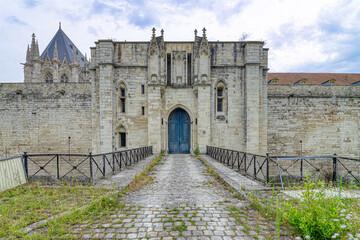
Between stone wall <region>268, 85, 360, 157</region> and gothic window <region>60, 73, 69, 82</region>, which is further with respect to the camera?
gothic window <region>60, 73, 69, 82</region>

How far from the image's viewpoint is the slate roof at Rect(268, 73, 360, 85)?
21.0 m

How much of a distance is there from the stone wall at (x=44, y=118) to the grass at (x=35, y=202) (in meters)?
9.42

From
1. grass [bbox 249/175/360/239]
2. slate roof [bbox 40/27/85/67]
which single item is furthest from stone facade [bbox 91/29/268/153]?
slate roof [bbox 40/27/85/67]

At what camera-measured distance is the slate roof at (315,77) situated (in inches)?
826

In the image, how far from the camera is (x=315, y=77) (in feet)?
70.9

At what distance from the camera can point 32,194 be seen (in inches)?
180

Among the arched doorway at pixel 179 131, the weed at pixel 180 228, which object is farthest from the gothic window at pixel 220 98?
the weed at pixel 180 228

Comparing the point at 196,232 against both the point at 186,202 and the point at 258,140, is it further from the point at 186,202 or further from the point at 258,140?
the point at 258,140

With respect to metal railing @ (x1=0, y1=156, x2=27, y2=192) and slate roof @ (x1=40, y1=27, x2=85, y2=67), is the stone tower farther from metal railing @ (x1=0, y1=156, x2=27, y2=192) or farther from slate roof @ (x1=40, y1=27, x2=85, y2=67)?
metal railing @ (x1=0, y1=156, x2=27, y2=192)

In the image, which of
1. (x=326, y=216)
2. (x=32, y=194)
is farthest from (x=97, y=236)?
(x=326, y=216)

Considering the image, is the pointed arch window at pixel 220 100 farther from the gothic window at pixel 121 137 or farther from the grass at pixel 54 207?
the grass at pixel 54 207

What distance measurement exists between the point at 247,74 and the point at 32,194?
13.2 metres

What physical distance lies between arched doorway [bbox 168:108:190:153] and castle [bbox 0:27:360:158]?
0.08 meters

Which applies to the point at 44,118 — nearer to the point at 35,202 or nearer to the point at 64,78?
the point at 35,202
